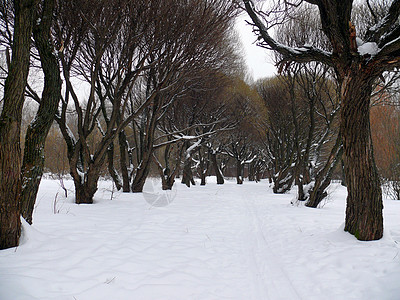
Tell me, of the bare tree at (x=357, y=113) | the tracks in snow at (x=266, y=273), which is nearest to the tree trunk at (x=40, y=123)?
the tracks in snow at (x=266, y=273)

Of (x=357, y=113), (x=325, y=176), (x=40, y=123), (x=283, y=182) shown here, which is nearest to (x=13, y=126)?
(x=40, y=123)

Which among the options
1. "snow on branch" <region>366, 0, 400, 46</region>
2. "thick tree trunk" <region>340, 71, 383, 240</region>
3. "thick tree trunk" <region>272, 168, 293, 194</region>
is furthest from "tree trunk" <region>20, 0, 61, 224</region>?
"thick tree trunk" <region>272, 168, 293, 194</region>

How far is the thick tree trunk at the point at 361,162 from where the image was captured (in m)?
3.87

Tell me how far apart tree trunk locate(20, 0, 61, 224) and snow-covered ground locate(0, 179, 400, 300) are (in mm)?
563

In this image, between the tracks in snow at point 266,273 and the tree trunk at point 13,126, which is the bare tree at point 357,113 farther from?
the tree trunk at point 13,126

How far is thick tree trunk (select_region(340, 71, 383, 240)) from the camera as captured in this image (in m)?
3.87

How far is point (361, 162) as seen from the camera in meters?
3.93

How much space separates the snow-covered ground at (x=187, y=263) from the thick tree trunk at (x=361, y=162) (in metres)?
0.28

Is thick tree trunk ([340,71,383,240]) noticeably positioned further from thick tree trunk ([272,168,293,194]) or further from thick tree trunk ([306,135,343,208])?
thick tree trunk ([272,168,293,194])

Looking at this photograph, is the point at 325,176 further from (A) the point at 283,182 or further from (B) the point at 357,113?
(A) the point at 283,182

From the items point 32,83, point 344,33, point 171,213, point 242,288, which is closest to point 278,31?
point 344,33

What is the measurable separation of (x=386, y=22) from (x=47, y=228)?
21.5 feet

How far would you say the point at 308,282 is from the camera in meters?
3.01

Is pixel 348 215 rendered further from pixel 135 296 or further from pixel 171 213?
pixel 171 213
